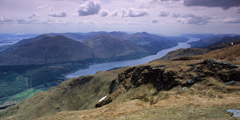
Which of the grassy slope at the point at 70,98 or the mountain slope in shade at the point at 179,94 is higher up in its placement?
the mountain slope in shade at the point at 179,94

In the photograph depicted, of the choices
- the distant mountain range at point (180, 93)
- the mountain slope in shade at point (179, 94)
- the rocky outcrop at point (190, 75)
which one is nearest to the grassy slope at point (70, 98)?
the mountain slope in shade at point (179, 94)

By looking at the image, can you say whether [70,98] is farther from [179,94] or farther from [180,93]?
[179,94]

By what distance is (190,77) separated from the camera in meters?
37.8

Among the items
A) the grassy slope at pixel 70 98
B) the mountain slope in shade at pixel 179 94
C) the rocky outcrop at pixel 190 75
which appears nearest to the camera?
the mountain slope in shade at pixel 179 94

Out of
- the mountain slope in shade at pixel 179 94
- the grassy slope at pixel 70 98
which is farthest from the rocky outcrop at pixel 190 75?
the grassy slope at pixel 70 98

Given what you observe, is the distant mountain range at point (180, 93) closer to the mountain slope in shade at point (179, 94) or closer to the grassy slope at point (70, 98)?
the mountain slope in shade at point (179, 94)

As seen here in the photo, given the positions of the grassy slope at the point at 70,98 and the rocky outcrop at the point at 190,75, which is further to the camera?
the grassy slope at the point at 70,98

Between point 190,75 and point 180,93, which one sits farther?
point 190,75

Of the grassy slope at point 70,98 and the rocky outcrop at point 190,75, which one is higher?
the rocky outcrop at point 190,75

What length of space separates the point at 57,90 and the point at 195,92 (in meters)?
150

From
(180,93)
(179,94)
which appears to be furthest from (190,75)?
(179,94)

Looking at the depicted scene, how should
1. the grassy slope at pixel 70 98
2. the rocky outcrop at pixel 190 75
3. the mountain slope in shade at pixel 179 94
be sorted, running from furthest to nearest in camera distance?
the grassy slope at pixel 70 98, the rocky outcrop at pixel 190 75, the mountain slope in shade at pixel 179 94

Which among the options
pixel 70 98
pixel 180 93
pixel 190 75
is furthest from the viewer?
pixel 70 98

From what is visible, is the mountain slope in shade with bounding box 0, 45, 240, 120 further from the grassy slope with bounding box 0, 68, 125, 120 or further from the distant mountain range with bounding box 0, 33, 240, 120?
the grassy slope with bounding box 0, 68, 125, 120
